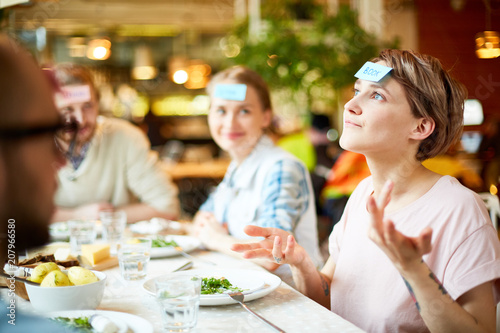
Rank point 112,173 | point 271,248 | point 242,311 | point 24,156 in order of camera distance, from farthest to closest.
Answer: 1. point 112,173
2. point 271,248
3. point 242,311
4. point 24,156

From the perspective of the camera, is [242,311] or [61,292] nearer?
[61,292]

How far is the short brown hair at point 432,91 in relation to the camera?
129 centimetres

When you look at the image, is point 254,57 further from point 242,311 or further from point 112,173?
point 242,311

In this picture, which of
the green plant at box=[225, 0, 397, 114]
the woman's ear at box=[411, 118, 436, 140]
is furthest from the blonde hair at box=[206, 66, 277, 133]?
the green plant at box=[225, 0, 397, 114]

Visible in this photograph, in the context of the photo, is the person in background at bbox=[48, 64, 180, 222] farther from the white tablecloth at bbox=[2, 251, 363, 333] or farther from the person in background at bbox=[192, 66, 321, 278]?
the white tablecloth at bbox=[2, 251, 363, 333]

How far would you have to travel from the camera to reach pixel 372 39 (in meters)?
4.45

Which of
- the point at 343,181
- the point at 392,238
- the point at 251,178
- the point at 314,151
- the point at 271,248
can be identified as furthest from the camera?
the point at 314,151

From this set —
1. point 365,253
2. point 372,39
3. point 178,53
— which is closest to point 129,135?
point 365,253

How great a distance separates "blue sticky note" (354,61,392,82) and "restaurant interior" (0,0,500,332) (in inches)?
5.8

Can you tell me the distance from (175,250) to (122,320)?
0.80 metres

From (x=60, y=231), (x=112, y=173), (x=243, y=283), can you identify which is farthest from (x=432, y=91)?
(x=112, y=173)

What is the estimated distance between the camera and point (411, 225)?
132cm

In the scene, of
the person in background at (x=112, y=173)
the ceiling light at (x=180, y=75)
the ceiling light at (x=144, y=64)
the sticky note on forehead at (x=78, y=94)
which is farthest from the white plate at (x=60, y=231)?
the ceiling light at (x=144, y=64)

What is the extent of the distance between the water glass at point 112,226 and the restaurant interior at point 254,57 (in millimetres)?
369
